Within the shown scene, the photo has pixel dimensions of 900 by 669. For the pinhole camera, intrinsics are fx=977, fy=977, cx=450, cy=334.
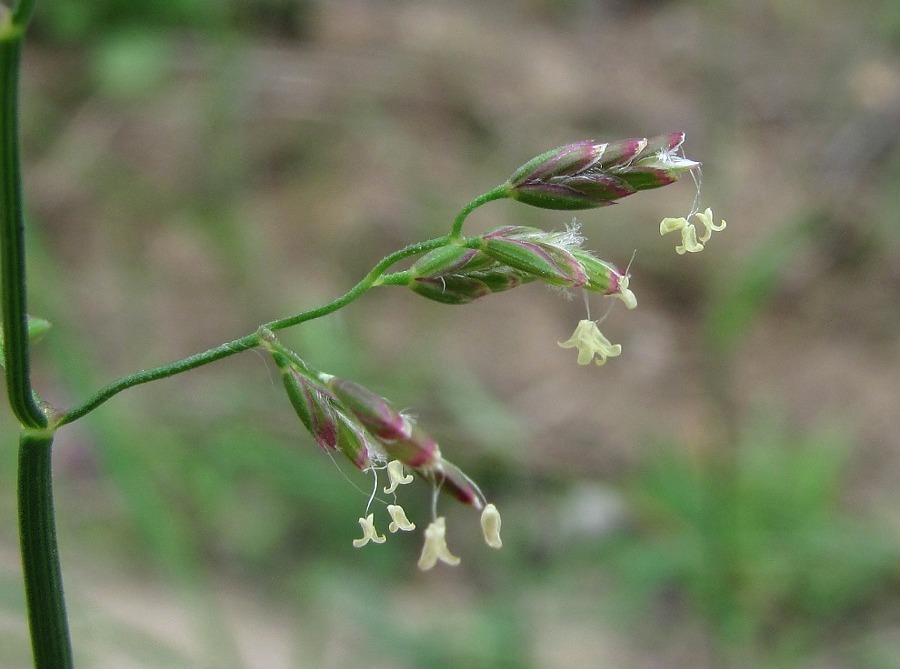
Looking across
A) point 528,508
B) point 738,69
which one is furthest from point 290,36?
point 528,508

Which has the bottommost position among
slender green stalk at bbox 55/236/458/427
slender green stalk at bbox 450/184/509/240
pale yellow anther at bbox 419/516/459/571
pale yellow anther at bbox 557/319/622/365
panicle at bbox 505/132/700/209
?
pale yellow anther at bbox 419/516/459/571

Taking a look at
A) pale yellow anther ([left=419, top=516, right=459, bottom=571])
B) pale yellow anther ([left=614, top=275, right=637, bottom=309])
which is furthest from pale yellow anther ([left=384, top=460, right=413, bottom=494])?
pale yellow anther ([left=614, top=275, right=637, bottom=309])

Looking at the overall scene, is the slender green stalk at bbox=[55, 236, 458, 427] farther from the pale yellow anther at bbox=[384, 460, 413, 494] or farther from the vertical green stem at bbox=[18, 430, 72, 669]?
the pale yellow anther at bbox=[384, 460, 413, 494]

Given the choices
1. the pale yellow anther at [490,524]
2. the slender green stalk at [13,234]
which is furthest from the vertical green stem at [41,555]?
the pale yellow anther at [490,524]

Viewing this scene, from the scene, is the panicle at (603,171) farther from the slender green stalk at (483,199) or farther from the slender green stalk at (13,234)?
the slender green stalk at (13,234)

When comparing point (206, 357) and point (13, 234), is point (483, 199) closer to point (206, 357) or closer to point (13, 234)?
point (206, 357)

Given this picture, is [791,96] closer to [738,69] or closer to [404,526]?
[738,69]
